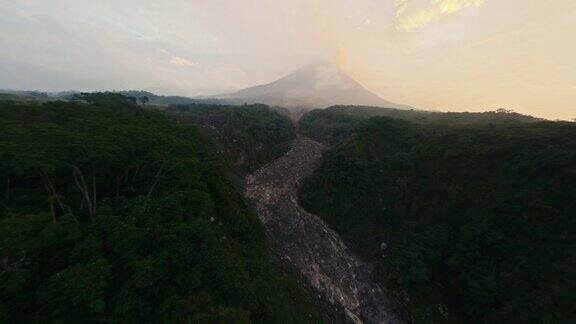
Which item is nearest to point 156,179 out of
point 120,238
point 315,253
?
point 120,238

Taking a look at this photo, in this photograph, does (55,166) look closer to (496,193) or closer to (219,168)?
(219,168)

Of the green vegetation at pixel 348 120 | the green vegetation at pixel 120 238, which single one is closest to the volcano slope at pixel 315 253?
the green vegetation at pixel 120 238

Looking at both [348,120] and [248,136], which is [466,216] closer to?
[248,136]

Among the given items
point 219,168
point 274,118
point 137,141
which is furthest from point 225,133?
point 137,141

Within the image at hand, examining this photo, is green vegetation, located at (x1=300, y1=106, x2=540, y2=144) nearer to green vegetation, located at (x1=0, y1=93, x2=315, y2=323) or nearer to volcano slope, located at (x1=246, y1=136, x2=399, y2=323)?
volcano slope, located at (x1=246, y1=136, x2=399, y2=323)

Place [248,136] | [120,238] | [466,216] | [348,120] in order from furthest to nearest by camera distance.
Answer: [348,120], [248,136], [466,216], [120,238]

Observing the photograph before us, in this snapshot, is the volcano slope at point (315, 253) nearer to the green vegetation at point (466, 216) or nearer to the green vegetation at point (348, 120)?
the green vegetation at point (466, 216)
